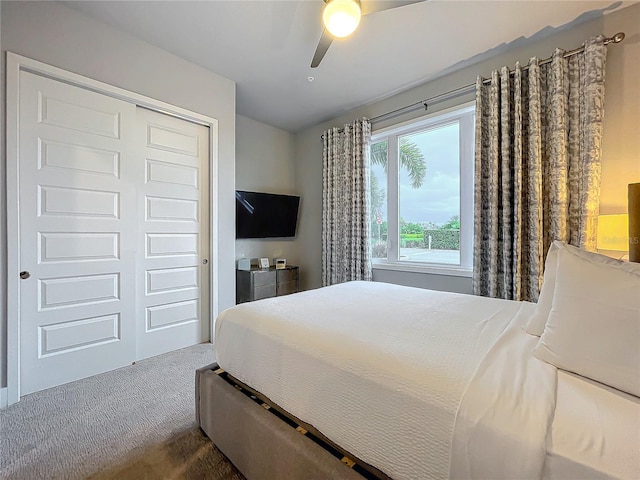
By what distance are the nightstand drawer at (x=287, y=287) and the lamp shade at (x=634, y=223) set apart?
356cm

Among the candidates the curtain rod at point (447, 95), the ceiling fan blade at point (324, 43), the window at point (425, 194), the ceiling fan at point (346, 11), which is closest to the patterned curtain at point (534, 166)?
the curtain rod at point (447, 95)

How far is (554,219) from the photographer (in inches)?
95.7

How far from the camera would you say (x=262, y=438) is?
1.26 m

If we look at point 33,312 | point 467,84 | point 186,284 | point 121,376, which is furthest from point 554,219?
point 33,312

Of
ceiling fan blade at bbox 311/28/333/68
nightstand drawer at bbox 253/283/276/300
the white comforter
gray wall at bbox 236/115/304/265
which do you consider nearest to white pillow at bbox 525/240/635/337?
the white comforter

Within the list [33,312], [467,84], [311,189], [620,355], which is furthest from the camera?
[311,189]

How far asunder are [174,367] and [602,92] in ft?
13.8

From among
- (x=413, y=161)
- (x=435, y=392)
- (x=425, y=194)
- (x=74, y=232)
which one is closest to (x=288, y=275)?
(x=425, y=194)

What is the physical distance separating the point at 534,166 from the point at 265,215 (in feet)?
10.7

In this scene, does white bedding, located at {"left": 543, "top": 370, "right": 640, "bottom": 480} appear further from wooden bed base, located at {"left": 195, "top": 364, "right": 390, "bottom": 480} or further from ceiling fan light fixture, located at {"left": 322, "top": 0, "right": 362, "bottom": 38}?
ceiling fan light fixture, located at {"left": 322, "top": 0, "right": 362, "bottom": 38}

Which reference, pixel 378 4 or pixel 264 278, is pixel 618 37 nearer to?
pixel 378 4

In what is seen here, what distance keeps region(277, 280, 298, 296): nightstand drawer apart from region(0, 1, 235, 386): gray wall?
0.93m

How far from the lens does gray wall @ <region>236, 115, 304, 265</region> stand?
4320mm

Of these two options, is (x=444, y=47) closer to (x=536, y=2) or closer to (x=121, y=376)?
(x=536, y=2)
